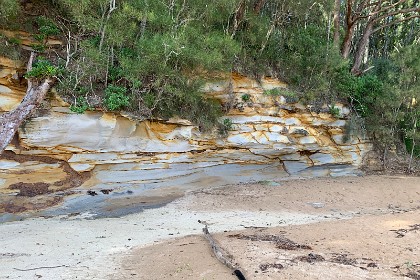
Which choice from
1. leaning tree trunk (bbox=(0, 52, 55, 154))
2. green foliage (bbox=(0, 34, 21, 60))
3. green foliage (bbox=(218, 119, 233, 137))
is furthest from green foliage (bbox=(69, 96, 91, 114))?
green foliage (bbox=(218, 119, 233, 137))

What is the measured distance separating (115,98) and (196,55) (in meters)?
2.07

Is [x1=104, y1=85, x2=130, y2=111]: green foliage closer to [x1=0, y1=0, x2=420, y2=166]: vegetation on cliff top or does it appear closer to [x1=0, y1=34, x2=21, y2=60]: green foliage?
[x1=0, y1=0, x2=420, y2=166]: vegetation on cliff top

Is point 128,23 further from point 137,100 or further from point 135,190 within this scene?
point 135,190

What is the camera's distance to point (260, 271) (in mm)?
4062

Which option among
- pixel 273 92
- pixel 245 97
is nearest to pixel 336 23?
pixel 273 92

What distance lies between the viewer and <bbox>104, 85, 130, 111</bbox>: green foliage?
8.25 meters

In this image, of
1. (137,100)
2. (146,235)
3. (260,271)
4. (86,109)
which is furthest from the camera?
(137,100)

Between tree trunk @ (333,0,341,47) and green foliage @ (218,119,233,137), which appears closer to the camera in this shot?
green foliage @ (218,119,233,137)

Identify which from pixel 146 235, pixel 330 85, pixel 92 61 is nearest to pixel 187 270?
pixel 146 235

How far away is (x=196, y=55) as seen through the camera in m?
Result: 8.38

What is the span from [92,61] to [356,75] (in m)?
8.85

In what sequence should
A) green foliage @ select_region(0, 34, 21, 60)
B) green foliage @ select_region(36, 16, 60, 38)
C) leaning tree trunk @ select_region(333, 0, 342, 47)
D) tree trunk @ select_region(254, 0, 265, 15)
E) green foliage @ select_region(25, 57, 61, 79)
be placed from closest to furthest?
green foliage @ select_region(25, 57, 61, 79)
green foliage @ select_region(0, 34, 21, 60)
green foliage @ select_region(36, 16, 60, 38)
tree trunk @ select_region(254, 0, 265, 15)
leaning tree trunk @ select_region(333, 0, 342, 47)

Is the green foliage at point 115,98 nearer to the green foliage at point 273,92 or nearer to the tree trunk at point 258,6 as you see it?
the green foliage at point 273,92

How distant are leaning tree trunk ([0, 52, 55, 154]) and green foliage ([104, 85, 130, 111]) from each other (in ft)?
3.91
